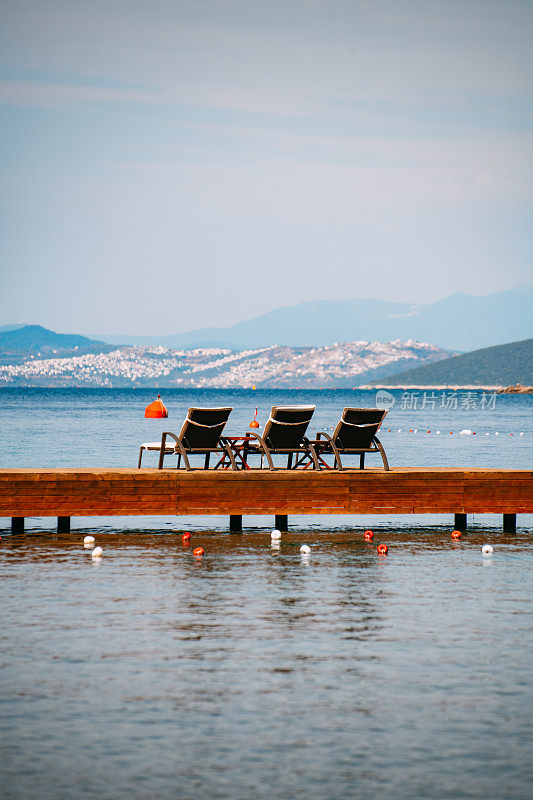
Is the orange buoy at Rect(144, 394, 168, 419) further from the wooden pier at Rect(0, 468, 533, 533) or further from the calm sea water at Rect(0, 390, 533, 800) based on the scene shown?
the calm sea water at Rect(0, 390, 533, 800)

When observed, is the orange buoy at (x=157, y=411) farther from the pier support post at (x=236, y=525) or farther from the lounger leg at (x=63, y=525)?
the lounger leg at (x=63, y=525)

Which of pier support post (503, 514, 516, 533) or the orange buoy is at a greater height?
the orange buoy

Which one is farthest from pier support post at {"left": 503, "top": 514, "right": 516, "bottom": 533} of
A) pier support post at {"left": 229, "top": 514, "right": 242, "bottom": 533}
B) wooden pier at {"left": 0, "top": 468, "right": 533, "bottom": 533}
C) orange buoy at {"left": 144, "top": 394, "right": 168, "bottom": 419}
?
orange buoy at {"left": 144, "top": 394, "right": 168, "bottom": 419}

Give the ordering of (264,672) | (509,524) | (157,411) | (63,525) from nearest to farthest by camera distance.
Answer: (264,672), (63,525), (509,524), (157,411)

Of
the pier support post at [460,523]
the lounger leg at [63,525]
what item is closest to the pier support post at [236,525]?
the lounger leg at [63,525]

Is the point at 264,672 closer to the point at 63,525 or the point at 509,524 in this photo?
the point at 63,525

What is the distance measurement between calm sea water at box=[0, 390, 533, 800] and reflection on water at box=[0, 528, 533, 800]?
0.7 inches

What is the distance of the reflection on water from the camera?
5.66 meters

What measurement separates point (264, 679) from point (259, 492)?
6263 millimetres

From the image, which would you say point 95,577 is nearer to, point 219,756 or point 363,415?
point 363,415

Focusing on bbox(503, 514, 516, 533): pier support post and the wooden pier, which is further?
bbox(503, 514, 516, 533): pier support post

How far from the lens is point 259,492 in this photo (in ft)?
44.7

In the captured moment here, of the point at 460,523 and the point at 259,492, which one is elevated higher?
the point at 259,492

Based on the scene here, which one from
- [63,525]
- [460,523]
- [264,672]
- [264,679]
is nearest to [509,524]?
[460,523]
